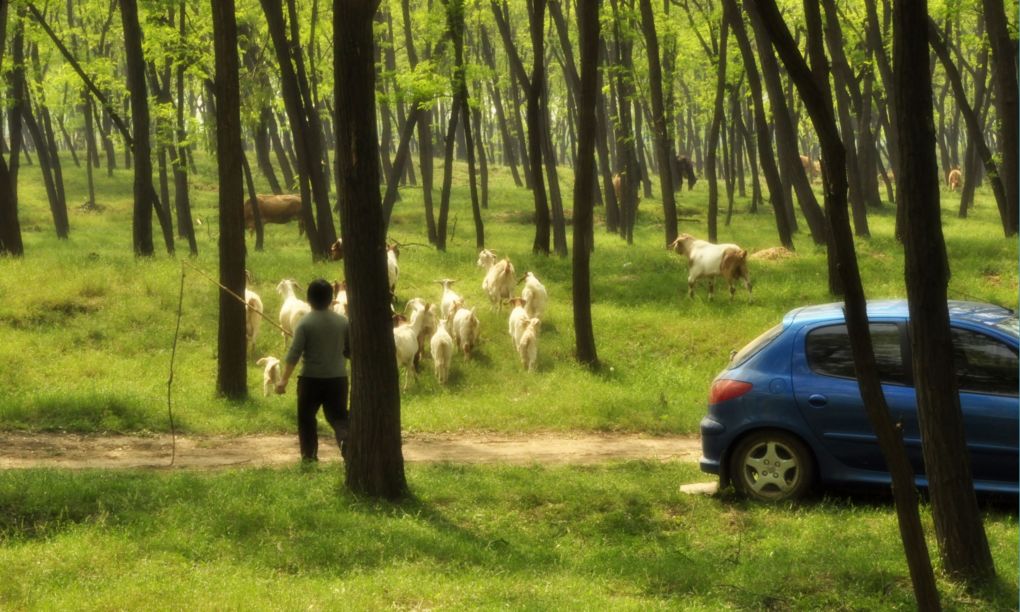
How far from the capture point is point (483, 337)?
59.4 ft

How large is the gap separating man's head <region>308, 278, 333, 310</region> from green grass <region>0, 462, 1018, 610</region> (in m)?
1.48

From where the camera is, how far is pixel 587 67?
51.6ft

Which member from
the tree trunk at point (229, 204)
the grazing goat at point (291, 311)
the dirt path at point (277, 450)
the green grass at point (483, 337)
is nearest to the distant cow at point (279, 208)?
the green grass at point (483, 337)

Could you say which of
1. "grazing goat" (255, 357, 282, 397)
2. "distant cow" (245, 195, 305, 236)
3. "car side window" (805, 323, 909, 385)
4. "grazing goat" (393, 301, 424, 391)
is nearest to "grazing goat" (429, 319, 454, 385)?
"grazing goat" (393, 301, 424, 391)

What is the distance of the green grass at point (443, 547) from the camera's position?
6957 mm

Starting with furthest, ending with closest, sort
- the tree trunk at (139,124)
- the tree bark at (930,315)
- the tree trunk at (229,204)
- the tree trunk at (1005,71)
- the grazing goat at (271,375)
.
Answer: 1. the tree trunk at (139,124)
2. the tree trunk at (1005,71)
3. the grazing goat at (271,375)
4. the tree trunk at (229,204)
5. the tree bark at (930,315)

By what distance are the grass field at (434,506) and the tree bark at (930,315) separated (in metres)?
0.36

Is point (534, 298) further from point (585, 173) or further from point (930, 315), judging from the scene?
point (930, 315)

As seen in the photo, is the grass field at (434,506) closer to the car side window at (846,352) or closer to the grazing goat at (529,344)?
the grazing goat at (529,344)

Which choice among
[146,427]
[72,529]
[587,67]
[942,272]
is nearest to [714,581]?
[942,272]

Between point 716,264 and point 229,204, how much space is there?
8645mm

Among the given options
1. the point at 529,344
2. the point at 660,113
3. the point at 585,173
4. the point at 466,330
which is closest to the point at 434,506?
the point at 529,344

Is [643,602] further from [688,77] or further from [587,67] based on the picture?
[688,77]

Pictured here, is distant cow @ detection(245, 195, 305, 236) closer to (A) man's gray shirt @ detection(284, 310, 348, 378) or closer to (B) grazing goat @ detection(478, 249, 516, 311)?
(B) grazing goat @ detection(478, 249, 516, 311)
